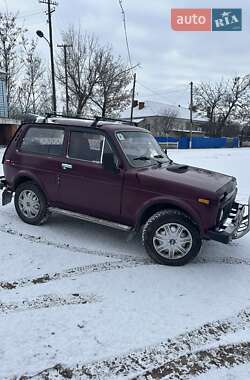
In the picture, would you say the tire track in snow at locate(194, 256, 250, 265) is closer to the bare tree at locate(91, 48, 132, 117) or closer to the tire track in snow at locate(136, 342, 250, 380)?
the tire track in snow at locate(136, 342, 250, 380)

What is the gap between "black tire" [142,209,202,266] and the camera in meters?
4.37

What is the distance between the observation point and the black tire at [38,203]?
563 centimetres

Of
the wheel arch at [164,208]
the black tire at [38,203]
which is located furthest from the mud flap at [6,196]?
the wheel arch at [164,208]

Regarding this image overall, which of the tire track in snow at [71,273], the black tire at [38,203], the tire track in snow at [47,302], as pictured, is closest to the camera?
the tire track in snow at [47,302]

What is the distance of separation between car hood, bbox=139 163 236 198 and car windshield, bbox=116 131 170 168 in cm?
21

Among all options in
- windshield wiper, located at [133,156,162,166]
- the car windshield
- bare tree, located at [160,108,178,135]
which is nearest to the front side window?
the car windshield

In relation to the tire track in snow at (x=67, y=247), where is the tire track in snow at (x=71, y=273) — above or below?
below

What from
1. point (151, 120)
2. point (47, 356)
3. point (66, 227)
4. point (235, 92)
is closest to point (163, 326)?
point (47, 356)

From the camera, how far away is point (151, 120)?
6794cm

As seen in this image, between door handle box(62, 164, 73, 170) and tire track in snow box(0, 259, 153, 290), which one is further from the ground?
door handle box(62, 164, 73, 170)

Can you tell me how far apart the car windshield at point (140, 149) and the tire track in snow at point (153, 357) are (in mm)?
2451

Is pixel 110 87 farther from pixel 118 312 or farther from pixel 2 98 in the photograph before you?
pixel 118 312

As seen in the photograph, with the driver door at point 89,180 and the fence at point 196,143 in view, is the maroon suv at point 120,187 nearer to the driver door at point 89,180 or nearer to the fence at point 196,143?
the driver door at point 89,180

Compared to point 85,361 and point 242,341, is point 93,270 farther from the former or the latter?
point 242,341
